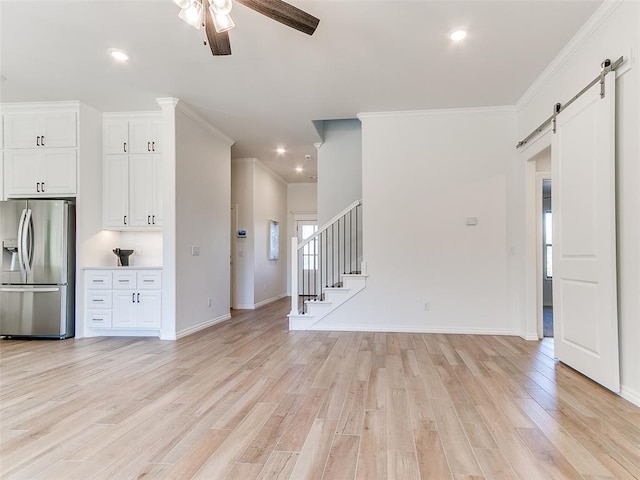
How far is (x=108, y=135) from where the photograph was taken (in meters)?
5.14

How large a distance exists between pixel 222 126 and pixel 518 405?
4929 mm

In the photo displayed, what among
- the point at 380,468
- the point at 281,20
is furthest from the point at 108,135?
the point at 380,468

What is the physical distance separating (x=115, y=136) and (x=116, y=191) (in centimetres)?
73

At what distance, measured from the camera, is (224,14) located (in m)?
2.39

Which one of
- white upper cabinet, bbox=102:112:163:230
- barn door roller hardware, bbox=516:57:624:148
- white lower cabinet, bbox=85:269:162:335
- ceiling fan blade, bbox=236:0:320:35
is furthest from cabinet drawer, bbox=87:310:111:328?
barn door roller hardware, bbox=516:57:624:148

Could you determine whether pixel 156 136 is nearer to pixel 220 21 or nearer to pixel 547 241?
pixel 220 21

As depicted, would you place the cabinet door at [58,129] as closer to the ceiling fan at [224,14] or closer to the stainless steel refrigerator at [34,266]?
the stainless steel refrigerator at [34,266]

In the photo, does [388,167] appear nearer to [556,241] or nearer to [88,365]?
[556,241]

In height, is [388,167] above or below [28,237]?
above

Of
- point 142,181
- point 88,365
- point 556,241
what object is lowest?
point 88,365

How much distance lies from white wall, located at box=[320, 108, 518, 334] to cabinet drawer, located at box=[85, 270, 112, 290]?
114 inches

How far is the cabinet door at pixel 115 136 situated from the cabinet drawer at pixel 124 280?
1609mm

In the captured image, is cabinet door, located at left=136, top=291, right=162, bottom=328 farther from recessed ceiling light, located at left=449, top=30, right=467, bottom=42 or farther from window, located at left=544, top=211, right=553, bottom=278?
window, located at left=544, top=211, right=553, bottom=278

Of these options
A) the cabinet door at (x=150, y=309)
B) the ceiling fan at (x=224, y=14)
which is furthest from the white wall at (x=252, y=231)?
the ceiling fan at (x=224, y=14)
